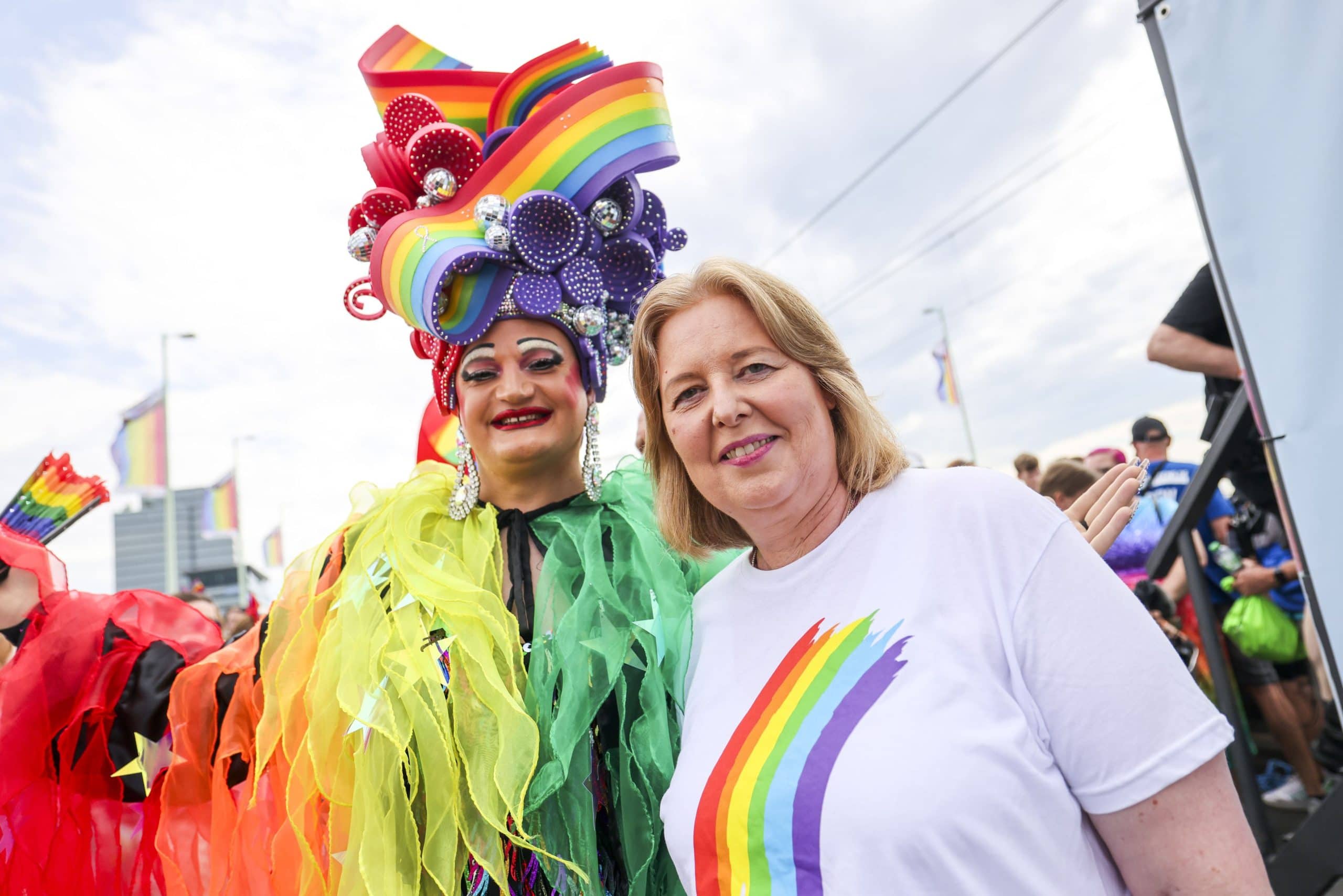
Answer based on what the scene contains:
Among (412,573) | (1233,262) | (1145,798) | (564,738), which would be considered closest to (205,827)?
(412,573)

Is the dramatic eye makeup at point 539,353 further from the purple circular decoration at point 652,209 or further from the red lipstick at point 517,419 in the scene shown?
the purple circular decoration at point 652,209

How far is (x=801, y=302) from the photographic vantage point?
4.41ft

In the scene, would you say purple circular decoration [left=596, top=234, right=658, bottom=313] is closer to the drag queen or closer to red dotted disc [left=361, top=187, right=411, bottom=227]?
the drag queen

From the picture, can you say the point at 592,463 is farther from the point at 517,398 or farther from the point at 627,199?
the point at 627,199

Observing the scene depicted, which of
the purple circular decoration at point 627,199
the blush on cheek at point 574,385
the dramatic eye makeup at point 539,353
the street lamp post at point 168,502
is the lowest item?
the blush on cheek at point 574,385

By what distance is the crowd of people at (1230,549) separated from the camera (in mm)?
2520

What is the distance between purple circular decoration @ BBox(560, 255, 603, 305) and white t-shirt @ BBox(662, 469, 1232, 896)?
0.93m

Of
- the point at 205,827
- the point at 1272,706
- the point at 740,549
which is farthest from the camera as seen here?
the point at 1272,706

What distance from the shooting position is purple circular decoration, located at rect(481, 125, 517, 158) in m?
1.91

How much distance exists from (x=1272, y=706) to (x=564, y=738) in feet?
10.1

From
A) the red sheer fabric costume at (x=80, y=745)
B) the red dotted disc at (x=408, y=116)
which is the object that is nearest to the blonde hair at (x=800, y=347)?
the red dotted disc at (x=408, y=116)

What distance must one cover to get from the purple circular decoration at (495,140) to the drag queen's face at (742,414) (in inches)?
32.5

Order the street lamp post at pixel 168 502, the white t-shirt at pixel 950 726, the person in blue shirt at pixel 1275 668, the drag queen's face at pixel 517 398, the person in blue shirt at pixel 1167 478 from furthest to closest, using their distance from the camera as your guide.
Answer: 1. the street lamp post at pixel 168 502
2. the person in blue shirt at pixel 1167 478
3. the person in blue shirt at pixel 1275 668
4. the drag queen's face at pixel 517 398
5. the white t-shirt at pixel 950 726

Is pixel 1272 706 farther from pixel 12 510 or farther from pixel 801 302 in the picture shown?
pixel 12 510
